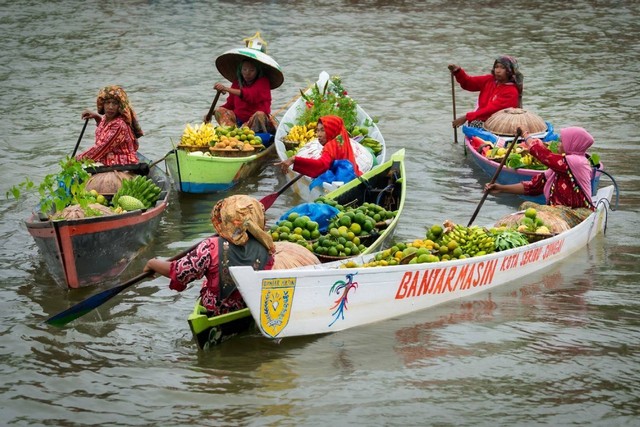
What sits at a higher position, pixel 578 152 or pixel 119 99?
pixel 119 99

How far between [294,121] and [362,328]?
17.2 ft

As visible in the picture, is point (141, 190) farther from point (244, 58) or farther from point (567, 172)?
point (567, 172)

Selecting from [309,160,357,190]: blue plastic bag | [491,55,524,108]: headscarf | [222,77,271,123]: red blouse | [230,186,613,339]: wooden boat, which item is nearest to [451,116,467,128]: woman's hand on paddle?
[491,55,524,108]: headscarf

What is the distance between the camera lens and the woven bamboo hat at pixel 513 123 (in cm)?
1262

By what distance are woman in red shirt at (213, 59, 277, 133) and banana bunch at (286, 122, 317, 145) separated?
65 cm

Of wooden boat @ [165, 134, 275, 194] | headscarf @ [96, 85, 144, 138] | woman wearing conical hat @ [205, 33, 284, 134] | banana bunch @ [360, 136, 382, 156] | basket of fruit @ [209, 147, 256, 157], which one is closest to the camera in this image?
headscarf @ [96, 85, 144, 138]

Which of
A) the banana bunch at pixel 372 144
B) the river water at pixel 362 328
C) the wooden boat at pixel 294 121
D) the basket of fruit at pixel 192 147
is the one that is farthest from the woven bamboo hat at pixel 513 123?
the basket of fruit at pixel 192 147

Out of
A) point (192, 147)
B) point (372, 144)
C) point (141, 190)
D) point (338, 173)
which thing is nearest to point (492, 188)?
point (338, 173)

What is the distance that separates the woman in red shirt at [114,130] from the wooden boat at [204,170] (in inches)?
39.0

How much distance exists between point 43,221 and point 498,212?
5114 mm

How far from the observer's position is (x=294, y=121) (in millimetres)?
12820

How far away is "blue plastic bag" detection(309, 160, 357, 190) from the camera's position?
10.6 m

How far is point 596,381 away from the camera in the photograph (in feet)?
23.9

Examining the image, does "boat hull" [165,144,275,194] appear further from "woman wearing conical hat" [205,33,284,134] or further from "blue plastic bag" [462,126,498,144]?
"blue plastic bag" [462,126,498,144]
